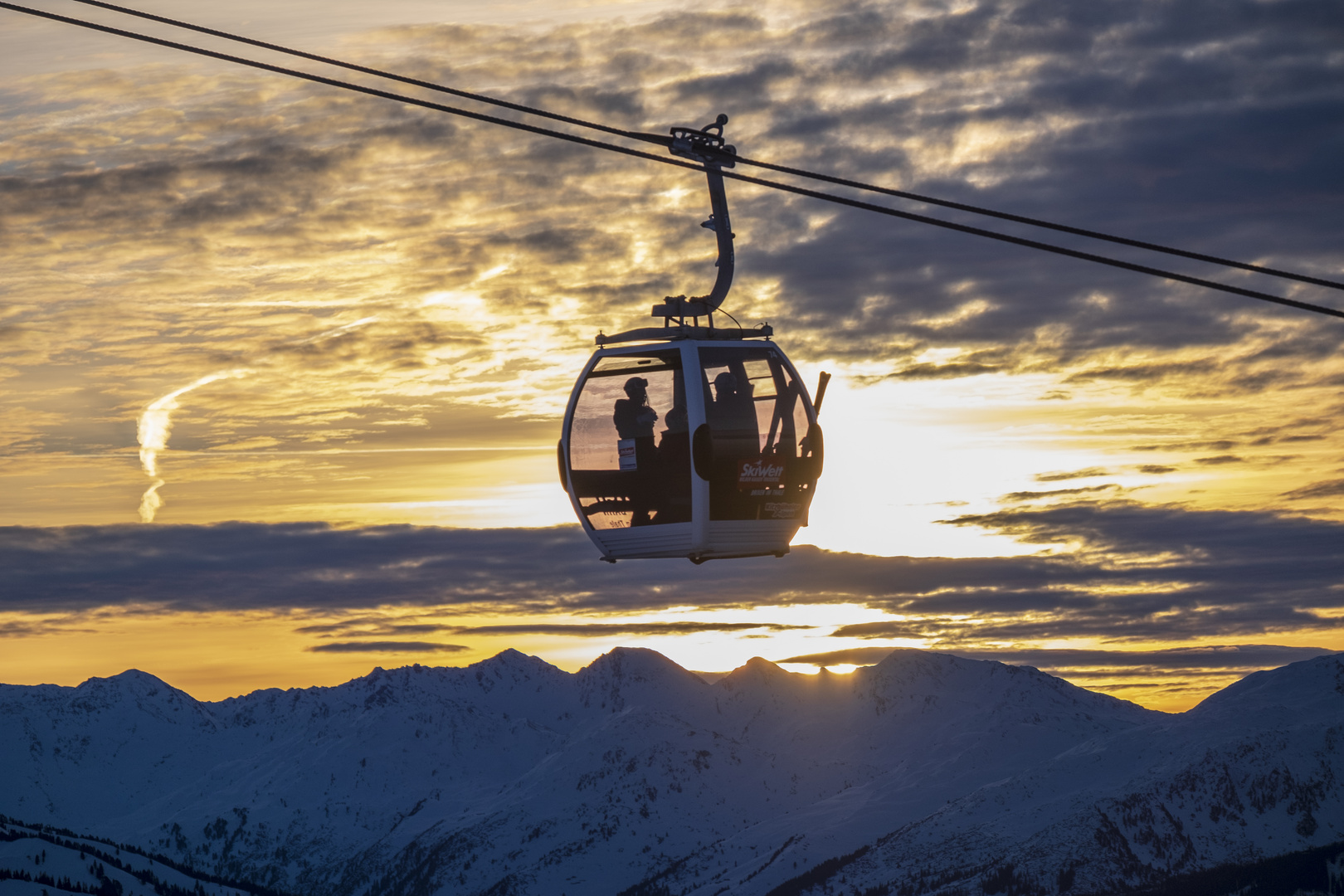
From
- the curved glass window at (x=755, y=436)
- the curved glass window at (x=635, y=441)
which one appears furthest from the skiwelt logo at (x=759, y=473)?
the curved glass window at (x=635, y=441)

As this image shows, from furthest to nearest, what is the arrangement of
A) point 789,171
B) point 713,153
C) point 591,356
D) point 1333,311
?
point 591,356, point 713,153, point 789,171, point 1333,311

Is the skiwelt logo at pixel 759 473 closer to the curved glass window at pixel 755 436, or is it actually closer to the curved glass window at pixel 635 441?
the curved glass window at pixel 755 436

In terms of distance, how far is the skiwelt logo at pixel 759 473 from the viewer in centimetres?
2564

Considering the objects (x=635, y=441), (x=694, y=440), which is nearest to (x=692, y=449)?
(x=694, y=440)

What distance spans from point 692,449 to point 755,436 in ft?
4.48

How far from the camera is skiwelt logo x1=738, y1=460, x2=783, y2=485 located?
1009 inches

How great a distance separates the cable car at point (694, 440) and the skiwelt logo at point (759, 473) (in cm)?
2

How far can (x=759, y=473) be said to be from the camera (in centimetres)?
2588

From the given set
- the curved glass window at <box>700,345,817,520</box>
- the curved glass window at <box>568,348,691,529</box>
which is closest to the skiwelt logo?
the curved glass window at <box>700,345,817,520</box>

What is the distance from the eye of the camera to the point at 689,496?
25672 mm

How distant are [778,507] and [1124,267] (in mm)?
9193

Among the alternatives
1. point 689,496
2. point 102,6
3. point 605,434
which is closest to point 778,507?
point 689,496

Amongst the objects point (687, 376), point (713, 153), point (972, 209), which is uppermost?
point (713, 153)

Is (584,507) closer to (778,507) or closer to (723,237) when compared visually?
(778,507)
